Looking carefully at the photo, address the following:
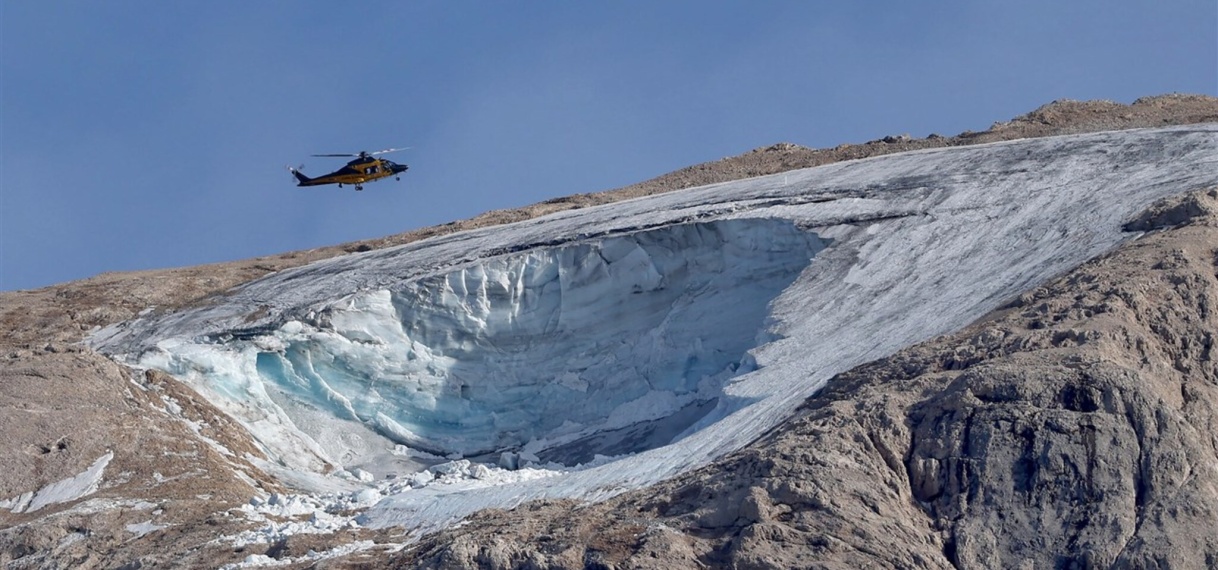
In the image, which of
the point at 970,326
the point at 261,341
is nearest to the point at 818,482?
the point at 970,326

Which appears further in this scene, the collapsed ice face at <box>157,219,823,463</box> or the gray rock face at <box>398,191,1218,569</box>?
the collapsed ice face at <box>157,219,823,463</box>

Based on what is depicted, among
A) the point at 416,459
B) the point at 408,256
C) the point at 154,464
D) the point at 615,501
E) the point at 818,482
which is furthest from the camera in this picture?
the point at 408,256

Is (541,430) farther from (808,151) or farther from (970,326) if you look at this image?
(808,151)

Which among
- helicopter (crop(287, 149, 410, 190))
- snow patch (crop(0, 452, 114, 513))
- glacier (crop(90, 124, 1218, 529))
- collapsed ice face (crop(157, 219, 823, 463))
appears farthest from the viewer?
helicopter (crop(287, 149, 410, 190))

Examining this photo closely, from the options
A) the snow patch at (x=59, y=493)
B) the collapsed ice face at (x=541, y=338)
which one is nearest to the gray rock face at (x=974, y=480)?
the snow patch at (x=59, y=493)

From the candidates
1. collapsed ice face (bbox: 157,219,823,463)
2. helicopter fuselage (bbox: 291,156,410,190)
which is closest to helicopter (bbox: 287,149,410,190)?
helicopter fuselage (bbox: 291,156,410,190)

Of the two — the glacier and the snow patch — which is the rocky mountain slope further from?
the glacier
